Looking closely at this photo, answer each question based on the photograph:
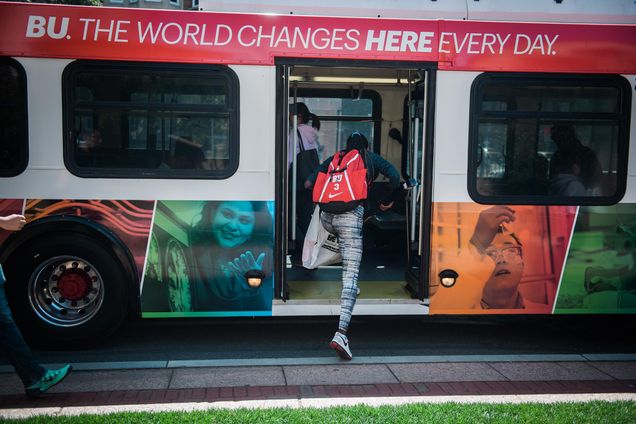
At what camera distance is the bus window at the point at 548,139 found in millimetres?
6016

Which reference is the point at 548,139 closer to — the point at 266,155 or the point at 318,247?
the point at 318,247

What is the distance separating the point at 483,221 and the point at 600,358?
1.58 m

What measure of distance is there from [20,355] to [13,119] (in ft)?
7.01

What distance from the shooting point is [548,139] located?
240 inches

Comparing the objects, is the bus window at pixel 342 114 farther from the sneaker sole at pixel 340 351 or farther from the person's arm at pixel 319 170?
the sneaker sole at pixel 340 351

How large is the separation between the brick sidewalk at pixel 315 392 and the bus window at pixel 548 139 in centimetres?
170

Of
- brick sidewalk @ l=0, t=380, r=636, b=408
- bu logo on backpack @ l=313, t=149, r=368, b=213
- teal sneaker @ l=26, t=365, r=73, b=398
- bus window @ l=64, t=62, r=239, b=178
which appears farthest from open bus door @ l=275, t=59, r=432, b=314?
teal sneaker @ l=26, t=365, r=73, b=398

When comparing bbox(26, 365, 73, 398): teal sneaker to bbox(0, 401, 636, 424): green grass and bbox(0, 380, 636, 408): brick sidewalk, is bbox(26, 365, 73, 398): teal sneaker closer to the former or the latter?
bbox(0, 380, 636, 408): brick sidewalk

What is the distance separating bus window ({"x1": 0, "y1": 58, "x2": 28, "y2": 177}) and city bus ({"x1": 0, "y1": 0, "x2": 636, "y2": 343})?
17 millimetres

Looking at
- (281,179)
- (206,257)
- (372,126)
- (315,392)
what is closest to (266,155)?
(281,179)

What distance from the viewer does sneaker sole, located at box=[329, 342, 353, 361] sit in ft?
18.5

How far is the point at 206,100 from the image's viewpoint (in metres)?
5.79

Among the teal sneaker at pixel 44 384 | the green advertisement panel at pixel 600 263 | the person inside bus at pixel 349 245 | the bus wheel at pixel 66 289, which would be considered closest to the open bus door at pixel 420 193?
the person inside bus at pixel 349 245

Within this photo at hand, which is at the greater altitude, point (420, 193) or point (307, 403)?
point (420, 193)
